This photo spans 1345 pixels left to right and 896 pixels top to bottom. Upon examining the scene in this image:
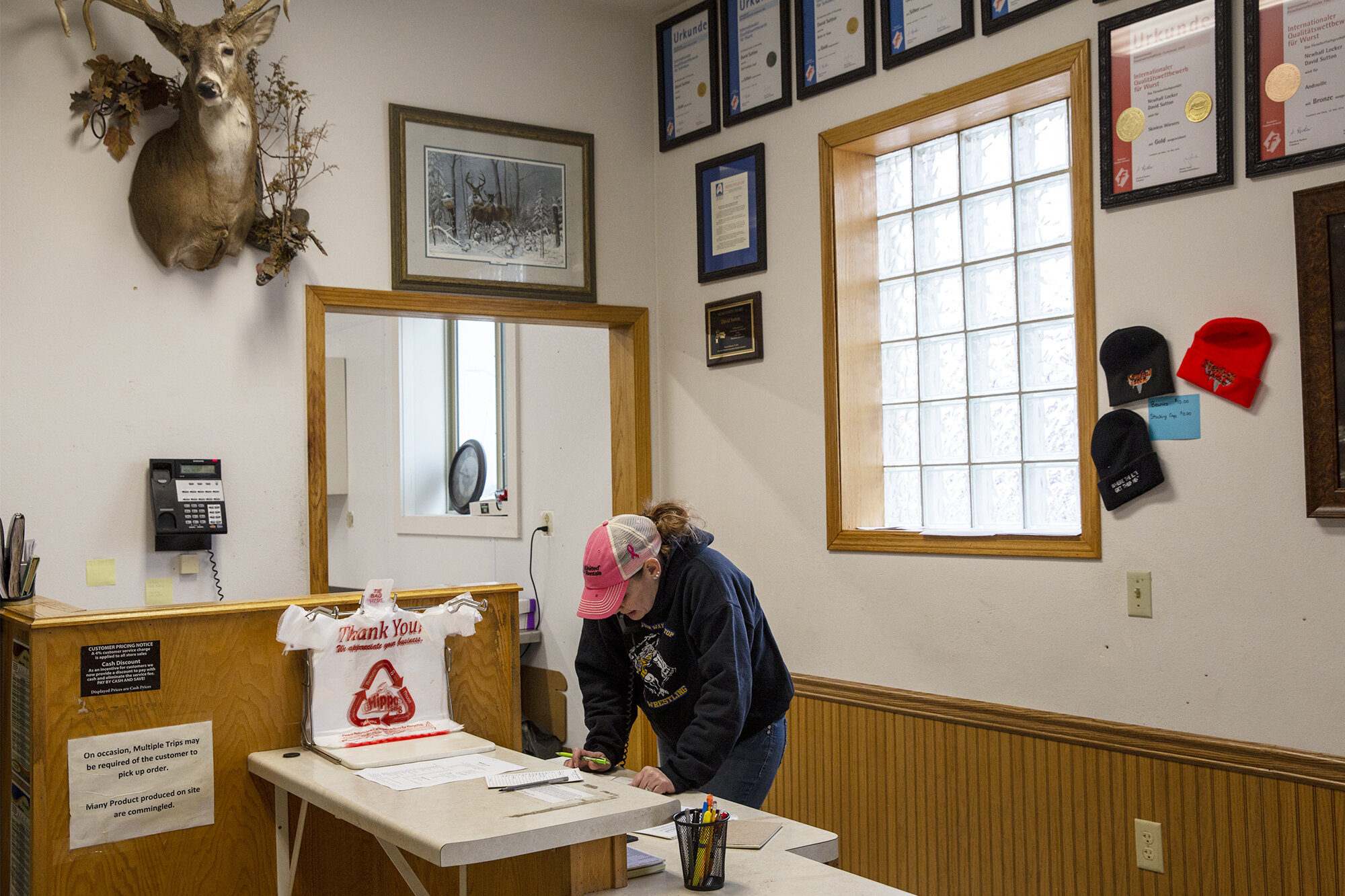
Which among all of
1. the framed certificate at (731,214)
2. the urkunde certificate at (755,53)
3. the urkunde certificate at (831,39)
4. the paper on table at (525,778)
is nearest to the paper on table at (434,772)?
the paper on table at (525,778)

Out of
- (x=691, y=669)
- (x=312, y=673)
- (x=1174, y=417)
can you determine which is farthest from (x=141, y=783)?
(x=1174, y=417)

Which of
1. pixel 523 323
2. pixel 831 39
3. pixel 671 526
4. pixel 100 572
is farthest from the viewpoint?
pixel 523 323

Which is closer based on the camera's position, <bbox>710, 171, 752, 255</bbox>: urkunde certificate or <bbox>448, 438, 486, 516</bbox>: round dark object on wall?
<bbox>710, 171, 752, 255</bbox>: urkunde certificate

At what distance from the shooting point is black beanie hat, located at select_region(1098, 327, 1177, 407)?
2848 mm

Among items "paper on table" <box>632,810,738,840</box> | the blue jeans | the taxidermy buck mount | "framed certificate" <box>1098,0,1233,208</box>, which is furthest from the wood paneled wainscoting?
the taxidermy buck mount

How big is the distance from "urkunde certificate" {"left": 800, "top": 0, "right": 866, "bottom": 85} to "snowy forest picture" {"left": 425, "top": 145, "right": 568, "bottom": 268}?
1072mm

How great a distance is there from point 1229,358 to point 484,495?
4198 millimetres

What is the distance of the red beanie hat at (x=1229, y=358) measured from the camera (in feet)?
8.74

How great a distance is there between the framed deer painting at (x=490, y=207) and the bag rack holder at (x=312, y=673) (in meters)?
1.83

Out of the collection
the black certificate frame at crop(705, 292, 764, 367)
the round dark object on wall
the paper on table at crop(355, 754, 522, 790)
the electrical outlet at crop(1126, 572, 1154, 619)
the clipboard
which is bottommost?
the clipboard

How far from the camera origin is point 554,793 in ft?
5.97

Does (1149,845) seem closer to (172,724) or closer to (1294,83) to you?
(1294,83)

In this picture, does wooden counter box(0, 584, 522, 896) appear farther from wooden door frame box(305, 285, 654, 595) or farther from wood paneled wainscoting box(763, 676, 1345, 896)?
wood paneled wainscoting box(763, 676, 1345, 896)

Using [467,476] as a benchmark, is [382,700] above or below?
below
